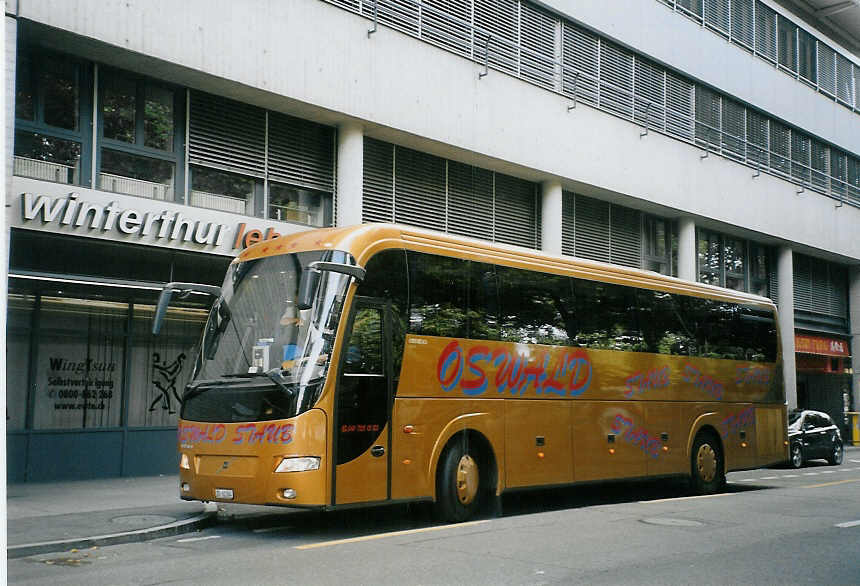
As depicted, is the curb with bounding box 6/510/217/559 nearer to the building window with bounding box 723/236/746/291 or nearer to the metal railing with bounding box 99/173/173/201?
the metal railing with bounding box 99/173/173/201

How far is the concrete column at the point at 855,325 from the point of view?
3850cm

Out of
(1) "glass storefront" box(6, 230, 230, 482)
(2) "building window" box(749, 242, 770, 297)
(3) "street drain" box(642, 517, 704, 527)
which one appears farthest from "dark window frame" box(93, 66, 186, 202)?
(2) "building window" box(749, 242, 770, 297)

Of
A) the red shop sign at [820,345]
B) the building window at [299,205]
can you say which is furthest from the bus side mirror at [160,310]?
the red shop sign at [820,345]

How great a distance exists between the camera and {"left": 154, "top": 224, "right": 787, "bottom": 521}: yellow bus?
10000 millimetres

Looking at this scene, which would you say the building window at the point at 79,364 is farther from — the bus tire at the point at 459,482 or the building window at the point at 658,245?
the building window at the point at 658,245

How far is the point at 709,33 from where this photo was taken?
3070 centimetres

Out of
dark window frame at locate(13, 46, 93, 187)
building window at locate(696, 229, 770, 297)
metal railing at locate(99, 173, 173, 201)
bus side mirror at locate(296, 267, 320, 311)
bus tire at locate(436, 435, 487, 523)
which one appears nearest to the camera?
bus side mirror at locate(296, 267, 320, 311)

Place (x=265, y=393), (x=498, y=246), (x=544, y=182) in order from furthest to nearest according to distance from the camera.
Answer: (x=544, y=182) → (x=498, y=246) → (x=265, y=393)

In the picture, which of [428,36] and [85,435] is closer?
[85,435]

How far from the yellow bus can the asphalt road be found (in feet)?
2.17

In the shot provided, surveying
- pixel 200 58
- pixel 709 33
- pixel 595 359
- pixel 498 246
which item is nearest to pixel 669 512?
pixel 595 359

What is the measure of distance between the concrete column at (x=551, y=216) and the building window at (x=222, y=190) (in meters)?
9.11

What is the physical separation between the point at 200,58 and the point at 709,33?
20.2 metres

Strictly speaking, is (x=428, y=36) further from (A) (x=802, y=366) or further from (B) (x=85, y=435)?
(A) (x=802, y=366)
